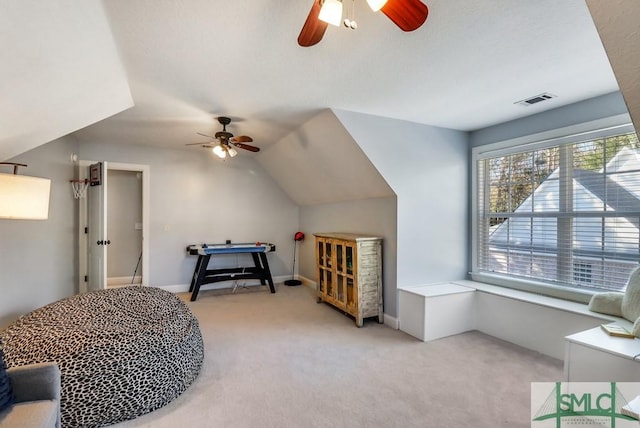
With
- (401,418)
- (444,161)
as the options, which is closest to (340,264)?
(444,161)

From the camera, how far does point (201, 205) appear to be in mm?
5398

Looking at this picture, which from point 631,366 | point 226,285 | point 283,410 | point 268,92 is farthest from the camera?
point 226,285

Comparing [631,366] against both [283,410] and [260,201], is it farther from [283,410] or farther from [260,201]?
[260,201]

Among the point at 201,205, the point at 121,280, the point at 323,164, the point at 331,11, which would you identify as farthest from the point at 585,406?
the point at 121,280

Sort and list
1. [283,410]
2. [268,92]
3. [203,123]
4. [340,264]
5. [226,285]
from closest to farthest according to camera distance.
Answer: [283,410] → [268,92] → [203,123] → [340,264] → [226,285]

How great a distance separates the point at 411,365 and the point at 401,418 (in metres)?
0.75

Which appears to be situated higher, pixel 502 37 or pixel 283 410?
pixel 502 37

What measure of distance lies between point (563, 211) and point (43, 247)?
546cm

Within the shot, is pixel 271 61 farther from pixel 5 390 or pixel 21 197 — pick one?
pixel 5 390

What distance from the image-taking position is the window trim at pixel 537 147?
278cm

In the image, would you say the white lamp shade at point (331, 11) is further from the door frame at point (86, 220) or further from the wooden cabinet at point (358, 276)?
the door frame at point (86, 220)

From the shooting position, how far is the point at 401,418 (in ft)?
6.39

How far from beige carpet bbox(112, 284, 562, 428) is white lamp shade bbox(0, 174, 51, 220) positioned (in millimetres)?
1499

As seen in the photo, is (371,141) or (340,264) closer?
(371,141)
